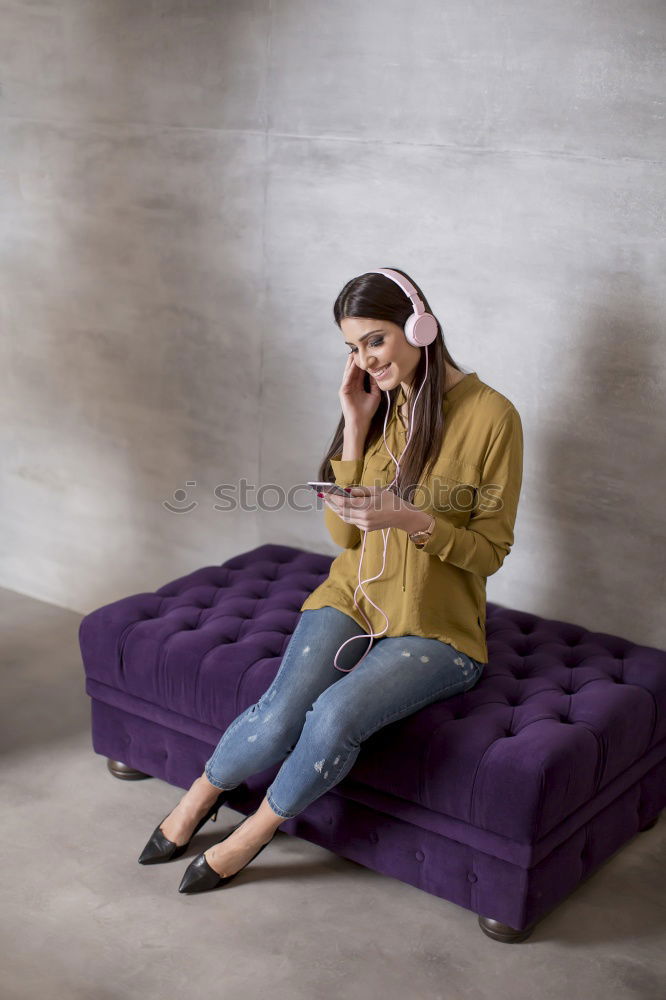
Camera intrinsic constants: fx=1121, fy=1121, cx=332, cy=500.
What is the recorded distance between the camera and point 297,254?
10.9 feet

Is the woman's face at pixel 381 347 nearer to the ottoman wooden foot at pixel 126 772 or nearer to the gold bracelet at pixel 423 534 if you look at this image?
the gold bracelet at pixel 423 534

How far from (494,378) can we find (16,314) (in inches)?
73.8

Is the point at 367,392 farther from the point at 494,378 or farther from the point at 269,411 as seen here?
the point at 269,411

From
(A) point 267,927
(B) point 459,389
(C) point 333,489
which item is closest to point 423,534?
(C) point 333,489

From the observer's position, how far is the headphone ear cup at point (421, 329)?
2400 millimetres

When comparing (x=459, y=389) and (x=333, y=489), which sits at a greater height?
(x=459, y=389)

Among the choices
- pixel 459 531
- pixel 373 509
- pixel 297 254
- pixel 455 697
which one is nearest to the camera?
pixel 373 509

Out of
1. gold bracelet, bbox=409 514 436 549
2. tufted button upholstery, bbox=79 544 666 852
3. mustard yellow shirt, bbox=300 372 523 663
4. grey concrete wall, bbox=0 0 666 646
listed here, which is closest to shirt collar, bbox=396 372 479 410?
mustard yellow shirt, bbox=300 372 523 663

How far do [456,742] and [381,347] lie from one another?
86cm

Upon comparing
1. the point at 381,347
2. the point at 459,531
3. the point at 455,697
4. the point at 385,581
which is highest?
the point at 381,347

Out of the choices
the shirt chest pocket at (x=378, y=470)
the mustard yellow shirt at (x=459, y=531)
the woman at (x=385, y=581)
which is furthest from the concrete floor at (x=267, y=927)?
the shirt chest pocket at (x=378, y=470)

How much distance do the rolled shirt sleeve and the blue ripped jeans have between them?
0.22m

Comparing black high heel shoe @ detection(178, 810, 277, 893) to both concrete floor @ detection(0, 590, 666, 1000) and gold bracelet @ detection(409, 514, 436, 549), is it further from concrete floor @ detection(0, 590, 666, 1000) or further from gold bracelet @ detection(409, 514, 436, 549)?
gold bracelet @ detection(409, 514, 436, 549)

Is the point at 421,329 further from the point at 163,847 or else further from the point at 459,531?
the point at 163,847
